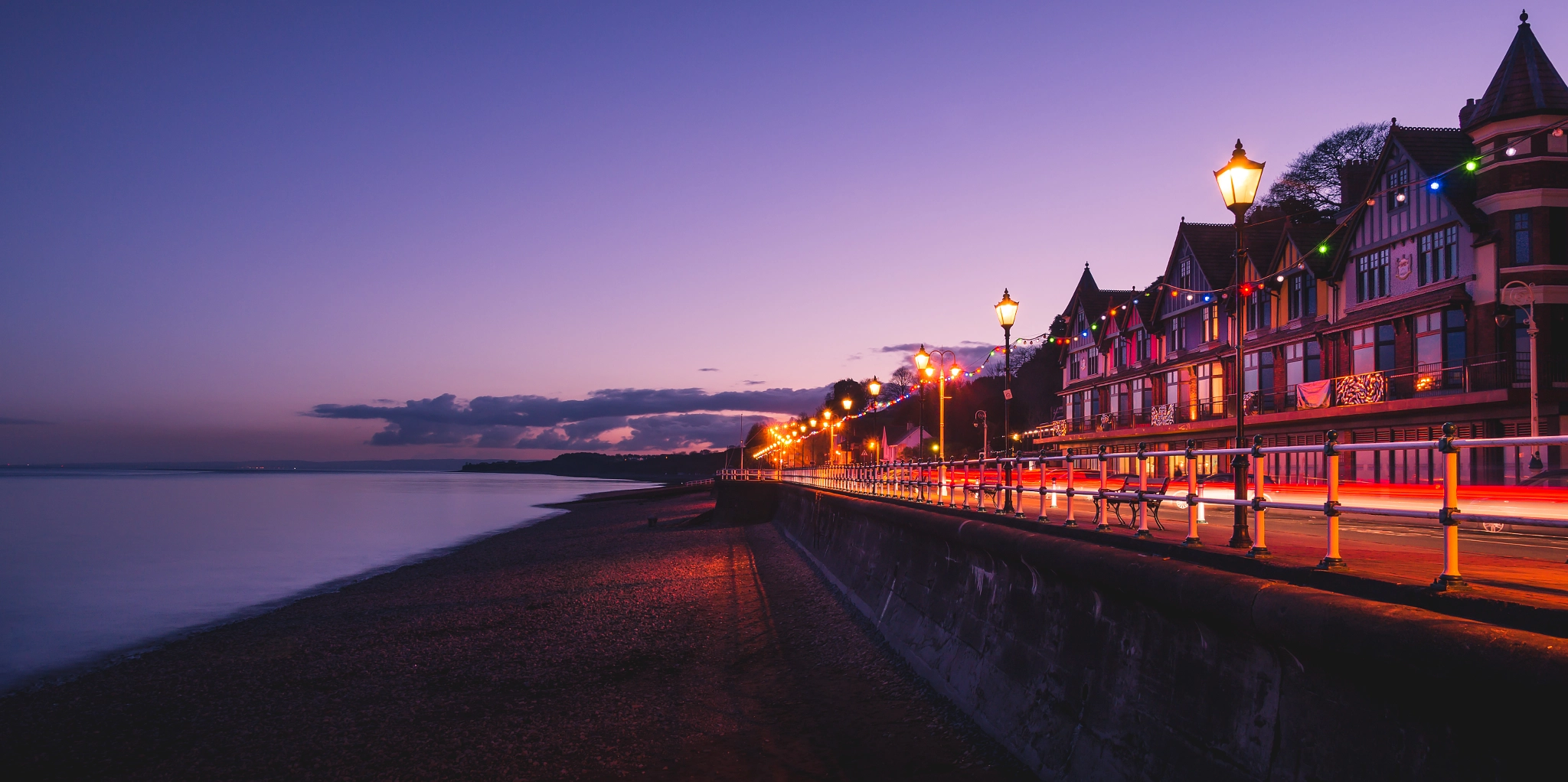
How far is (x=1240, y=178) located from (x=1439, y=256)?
2612 cm

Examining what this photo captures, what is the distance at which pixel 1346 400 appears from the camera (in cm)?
3412

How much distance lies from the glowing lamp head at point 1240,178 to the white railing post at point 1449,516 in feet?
17.9

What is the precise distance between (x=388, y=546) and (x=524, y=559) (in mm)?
17350

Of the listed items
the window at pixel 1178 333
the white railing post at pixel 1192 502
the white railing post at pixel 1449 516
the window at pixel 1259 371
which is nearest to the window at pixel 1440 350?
the window at pixel 1259 371

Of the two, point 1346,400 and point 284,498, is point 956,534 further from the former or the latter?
point 284,498

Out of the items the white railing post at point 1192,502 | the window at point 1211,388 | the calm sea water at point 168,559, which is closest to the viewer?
the white railing post at point 1192,502

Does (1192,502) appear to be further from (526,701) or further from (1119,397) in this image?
(1119,397)

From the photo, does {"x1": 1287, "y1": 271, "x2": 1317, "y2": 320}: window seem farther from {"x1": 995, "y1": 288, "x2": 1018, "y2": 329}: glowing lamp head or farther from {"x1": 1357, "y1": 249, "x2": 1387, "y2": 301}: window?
{"x1": 995, "y1": 288, "x2": 1018, "y2": 329}: glowing lamp head

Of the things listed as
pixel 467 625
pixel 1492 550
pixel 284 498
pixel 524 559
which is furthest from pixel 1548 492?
pixel 284 498

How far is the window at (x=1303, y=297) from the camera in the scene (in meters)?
37.1

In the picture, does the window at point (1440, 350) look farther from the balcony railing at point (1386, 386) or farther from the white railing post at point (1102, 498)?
the white railing post at point (1102, 498)

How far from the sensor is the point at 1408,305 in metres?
31.2

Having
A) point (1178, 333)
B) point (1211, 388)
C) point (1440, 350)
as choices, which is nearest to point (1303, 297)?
point (1211, 388)

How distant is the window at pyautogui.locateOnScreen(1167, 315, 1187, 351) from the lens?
4694cm
